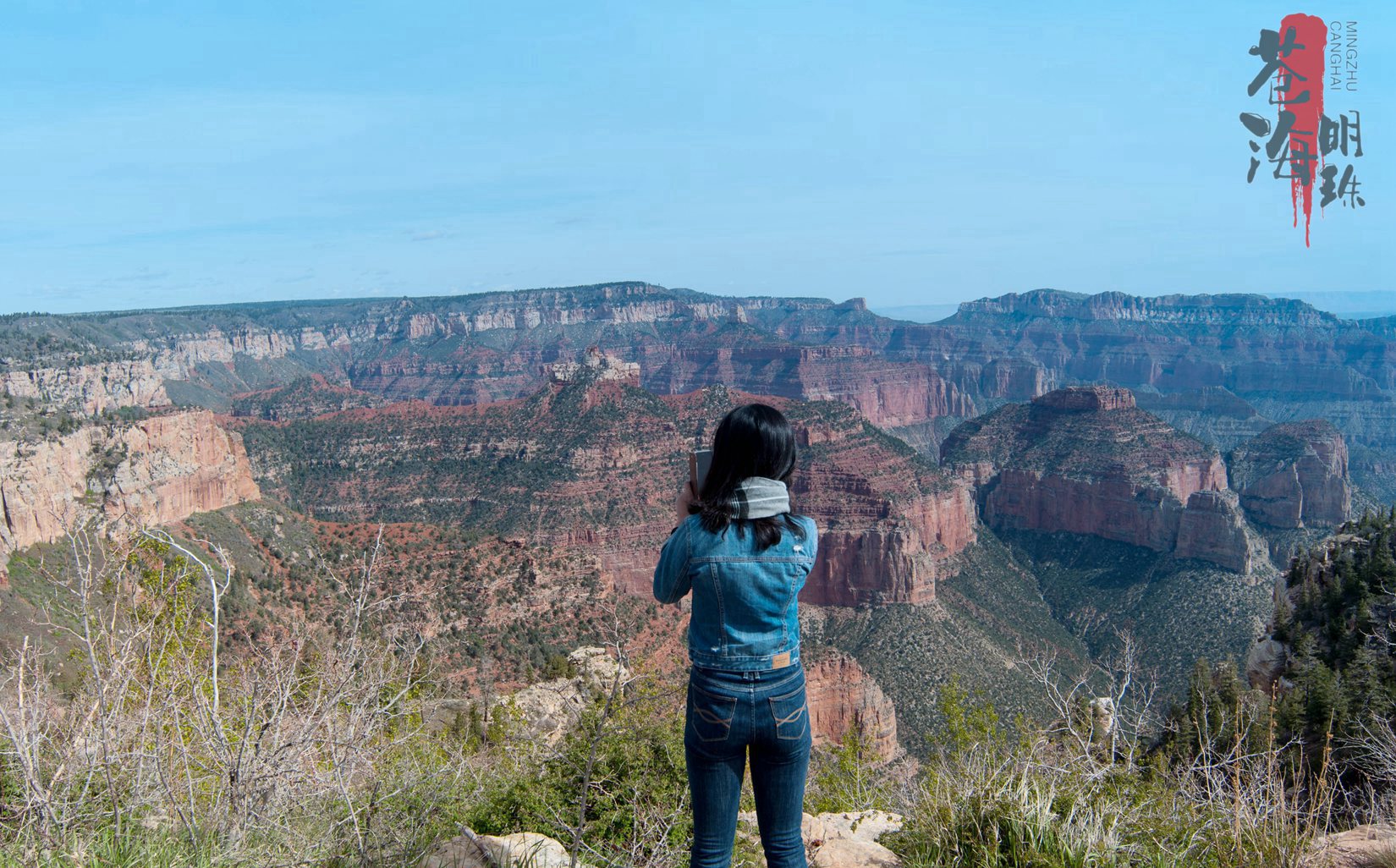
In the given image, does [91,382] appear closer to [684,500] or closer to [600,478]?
[600,478]

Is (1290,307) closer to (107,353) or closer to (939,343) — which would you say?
(939,343)

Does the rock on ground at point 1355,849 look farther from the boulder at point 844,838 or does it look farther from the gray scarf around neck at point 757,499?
the gray scarf around neck at point 757,499

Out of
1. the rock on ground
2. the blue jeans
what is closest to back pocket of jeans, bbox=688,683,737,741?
the blue jeans

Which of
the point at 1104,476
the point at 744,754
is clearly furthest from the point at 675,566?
the point at 1104,476

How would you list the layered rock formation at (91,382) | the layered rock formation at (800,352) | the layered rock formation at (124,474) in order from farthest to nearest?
the layered rock formation at (800,352)
the layered rock formation at (91,382)
the layered rock formation at (124,474)

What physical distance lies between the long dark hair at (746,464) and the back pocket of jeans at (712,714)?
0.72 metres

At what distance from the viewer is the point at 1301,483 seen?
69.3 m

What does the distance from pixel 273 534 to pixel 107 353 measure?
5826 centimetres

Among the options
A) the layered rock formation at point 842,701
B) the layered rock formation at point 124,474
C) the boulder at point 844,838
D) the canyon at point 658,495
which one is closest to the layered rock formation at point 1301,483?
the canyon at point 658,495

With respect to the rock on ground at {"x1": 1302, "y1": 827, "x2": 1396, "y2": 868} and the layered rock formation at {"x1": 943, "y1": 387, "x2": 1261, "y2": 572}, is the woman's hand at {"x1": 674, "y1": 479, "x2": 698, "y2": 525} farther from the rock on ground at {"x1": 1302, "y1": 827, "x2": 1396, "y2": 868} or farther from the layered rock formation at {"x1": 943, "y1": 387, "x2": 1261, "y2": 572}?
the layered rock formation at {"x1": 943, "y1": 387, "x2": 1261, "y2": 572}

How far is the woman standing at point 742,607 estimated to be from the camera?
12.3 ft

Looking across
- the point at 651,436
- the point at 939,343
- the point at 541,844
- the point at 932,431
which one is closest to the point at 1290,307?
the point at 939,343

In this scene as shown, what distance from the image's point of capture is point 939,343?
625 ft

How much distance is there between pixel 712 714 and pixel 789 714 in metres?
0.36
